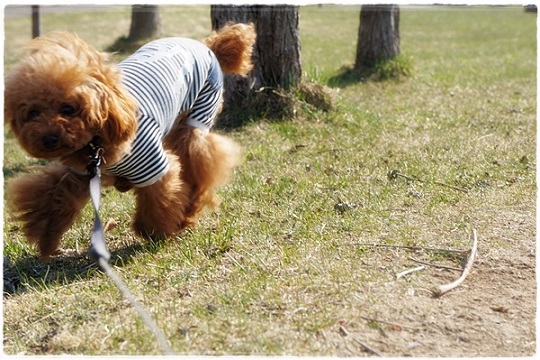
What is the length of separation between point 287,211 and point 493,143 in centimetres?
194

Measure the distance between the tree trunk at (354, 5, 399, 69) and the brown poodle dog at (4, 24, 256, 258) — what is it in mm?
3957

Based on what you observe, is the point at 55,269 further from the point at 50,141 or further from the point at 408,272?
the point at 408,272

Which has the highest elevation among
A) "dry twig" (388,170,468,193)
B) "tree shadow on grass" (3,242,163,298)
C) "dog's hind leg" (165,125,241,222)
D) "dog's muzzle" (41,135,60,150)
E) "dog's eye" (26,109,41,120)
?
"dog's eye" (26,109,41,120)

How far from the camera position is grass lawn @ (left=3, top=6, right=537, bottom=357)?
2.24 meters

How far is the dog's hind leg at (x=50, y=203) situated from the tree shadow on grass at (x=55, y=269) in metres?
0.09

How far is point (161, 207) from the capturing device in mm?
3125

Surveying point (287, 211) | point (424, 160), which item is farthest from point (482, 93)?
point (287, 211)

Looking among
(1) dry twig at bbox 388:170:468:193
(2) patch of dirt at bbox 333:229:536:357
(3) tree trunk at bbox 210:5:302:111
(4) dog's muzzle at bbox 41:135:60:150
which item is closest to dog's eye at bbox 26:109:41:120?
(4) dog's muzzle at bbox 41:135:60:150

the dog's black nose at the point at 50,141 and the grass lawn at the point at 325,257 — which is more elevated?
the dog's black nose at the point at 50,141

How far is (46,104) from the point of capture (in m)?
2.54

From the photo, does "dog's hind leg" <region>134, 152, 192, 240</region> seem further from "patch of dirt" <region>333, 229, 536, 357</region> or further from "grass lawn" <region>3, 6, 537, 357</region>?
"patch of dirt" <region>333, 229, 536, 357</region>

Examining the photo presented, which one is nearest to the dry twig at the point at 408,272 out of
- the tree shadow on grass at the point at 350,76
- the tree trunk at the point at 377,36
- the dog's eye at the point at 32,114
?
the dog's eye at the point at 32,114

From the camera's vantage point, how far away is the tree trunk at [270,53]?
5273mm

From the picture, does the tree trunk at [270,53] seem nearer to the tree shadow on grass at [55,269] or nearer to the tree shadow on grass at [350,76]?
the tree shadow on grass at [350,76]
